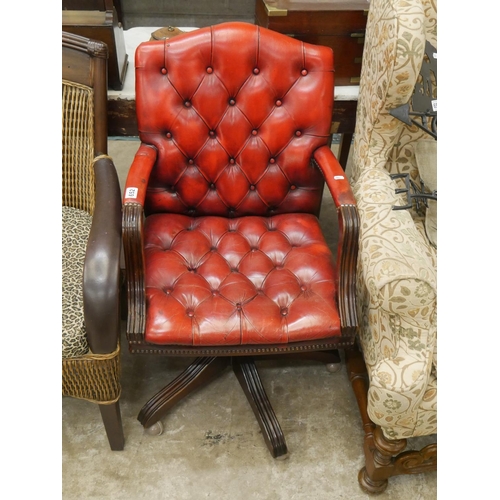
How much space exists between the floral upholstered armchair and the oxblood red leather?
0.14 m

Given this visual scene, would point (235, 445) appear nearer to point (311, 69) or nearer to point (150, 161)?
point (150, 161)

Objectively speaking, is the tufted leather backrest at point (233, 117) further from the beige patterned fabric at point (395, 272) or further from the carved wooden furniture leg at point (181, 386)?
the carved wooden furniture leg at point (181, 386)

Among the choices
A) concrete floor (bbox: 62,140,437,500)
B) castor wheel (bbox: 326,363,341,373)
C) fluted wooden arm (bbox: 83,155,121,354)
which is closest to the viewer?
fluted wooden arm (bbox: 83,155,121,354)

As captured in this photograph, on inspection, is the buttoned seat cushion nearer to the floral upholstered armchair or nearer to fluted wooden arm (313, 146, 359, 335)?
fluted wooden arm (313, 146, 359, 335)

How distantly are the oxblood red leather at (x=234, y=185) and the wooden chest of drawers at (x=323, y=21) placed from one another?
242 mm

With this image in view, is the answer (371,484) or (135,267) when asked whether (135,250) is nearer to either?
(135,267)

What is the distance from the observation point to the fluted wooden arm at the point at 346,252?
4.72ft

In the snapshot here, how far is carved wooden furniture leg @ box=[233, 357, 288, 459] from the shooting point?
1678 mm

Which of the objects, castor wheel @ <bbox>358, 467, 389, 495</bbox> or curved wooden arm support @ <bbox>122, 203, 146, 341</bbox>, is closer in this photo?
curved wooden arm support @ <bbox>122, 203, 146, 341</bbox>

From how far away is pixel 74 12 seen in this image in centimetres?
176

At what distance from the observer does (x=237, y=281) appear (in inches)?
61.7

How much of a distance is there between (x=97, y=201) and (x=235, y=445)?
906 millimetres

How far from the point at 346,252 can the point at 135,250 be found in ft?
1.89

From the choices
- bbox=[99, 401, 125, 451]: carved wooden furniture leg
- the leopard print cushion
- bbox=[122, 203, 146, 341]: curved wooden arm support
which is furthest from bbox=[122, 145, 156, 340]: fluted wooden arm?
bbox=[99, 401, 125, 451]: carved wooden furniture leg
